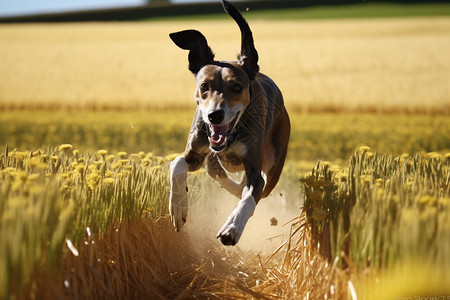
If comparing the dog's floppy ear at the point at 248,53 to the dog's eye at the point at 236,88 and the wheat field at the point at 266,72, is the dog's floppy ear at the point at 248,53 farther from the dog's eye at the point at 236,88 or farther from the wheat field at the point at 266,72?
the wheat field at the point at 266,72

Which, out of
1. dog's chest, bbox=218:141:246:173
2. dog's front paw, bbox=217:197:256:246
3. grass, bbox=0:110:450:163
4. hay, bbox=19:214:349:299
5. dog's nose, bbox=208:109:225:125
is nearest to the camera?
hay, bbox=19:214:349:299

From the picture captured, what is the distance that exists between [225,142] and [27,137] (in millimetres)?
10021

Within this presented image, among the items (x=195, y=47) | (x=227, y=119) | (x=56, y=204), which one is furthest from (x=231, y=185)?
(x=56, y=204)

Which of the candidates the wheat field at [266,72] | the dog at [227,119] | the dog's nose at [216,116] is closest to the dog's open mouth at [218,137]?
the dog at [227,119]

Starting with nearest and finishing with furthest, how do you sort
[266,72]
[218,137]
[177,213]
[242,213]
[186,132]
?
1. [242,213]
2. [218,137]
3. [177,213]
4. [186,132]
5. [266,72]

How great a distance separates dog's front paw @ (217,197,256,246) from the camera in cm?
377

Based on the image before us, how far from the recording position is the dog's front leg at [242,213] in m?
3.77

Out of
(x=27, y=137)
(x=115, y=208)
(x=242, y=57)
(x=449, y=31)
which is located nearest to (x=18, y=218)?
(x=115, y=208)

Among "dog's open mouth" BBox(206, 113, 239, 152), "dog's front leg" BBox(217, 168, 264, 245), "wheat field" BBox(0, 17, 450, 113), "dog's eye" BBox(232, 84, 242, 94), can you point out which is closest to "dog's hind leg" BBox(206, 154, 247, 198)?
"dog's front leg" BBox(217, 168, 264, 245)

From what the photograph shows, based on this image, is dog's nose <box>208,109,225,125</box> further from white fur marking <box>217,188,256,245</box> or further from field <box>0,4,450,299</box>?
field <box>0,4,450,299</box>

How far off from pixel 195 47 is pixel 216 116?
34.7 inches

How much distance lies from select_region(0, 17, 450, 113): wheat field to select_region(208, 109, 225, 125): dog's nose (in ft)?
41.3

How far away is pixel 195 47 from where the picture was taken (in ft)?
15.4

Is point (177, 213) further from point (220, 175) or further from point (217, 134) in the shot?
point (220, 175)
